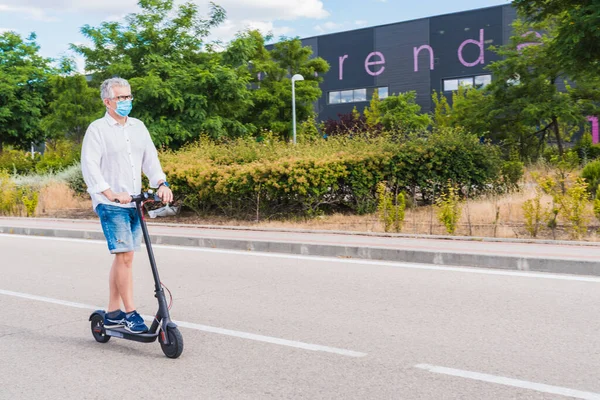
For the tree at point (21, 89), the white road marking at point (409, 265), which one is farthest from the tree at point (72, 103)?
the white road marking at point (409, 265)

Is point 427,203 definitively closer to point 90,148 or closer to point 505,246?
point 505,246

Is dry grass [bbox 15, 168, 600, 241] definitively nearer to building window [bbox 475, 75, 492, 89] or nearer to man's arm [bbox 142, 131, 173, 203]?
man's arm [bbox 142, 131, 173, 203]

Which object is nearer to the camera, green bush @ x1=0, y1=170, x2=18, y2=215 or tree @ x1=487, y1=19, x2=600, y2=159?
green bush @ x1=0, y1=170, x2=18, y2=215

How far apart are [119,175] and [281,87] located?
1178 inches

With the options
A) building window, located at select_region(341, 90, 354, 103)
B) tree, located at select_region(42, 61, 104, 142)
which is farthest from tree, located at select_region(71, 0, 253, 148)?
building window, located at select_region(341, 90, 354, 103)

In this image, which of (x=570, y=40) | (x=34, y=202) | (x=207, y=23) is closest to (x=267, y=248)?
(x=570, y=40)

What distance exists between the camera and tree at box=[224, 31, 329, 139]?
33.5 metres

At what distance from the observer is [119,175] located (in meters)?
4.98

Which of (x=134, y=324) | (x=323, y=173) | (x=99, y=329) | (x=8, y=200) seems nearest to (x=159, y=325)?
(x=134, y=324)

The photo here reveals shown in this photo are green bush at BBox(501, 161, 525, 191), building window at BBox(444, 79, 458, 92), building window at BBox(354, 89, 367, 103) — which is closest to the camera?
green bush at BBox(501, 161, 525, 191)

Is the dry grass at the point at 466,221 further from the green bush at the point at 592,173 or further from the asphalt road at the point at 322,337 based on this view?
the asphalt road at the point at 322,337

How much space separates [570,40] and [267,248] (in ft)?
25.3

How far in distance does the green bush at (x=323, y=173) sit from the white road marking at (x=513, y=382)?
8304 mm

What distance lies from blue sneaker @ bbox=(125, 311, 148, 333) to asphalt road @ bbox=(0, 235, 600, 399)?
7.7 inches
